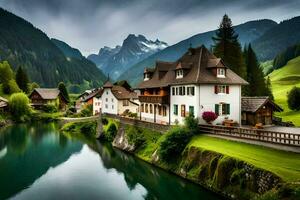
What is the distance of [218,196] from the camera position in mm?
27109

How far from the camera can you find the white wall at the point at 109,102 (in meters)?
77.8

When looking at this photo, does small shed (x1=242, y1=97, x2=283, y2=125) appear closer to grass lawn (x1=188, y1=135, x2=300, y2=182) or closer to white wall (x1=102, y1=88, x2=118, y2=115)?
grass lawn (x1=188, y1=135, x2=300, y2=182)

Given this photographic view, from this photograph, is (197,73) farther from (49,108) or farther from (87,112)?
(49,108)

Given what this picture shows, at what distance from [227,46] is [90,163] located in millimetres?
39401

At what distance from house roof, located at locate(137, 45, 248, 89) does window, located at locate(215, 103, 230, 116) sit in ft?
11.2

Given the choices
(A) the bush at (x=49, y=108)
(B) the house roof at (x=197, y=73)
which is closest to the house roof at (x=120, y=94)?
(B) the house roof at (x=197, y=73)

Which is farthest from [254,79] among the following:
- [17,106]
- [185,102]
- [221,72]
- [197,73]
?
[17,106]

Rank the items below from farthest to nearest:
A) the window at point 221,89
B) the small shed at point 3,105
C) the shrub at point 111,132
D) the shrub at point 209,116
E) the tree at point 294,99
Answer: the small shed at point 3,105 → the tree at point 294,99 → the shrub at point 111,132 → the window at point 221,89 → the shrub at point 209,116

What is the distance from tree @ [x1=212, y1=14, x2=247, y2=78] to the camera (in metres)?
62.9

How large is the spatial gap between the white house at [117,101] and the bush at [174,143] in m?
38.7

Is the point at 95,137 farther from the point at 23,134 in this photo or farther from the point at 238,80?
the point at 238,80

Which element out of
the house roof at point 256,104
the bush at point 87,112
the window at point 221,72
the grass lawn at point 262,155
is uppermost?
the window at point 221,72

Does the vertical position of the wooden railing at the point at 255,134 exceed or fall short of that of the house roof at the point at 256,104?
it falls short

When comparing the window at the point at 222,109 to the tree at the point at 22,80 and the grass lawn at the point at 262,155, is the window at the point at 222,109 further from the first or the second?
the tree at the point at 22,80
